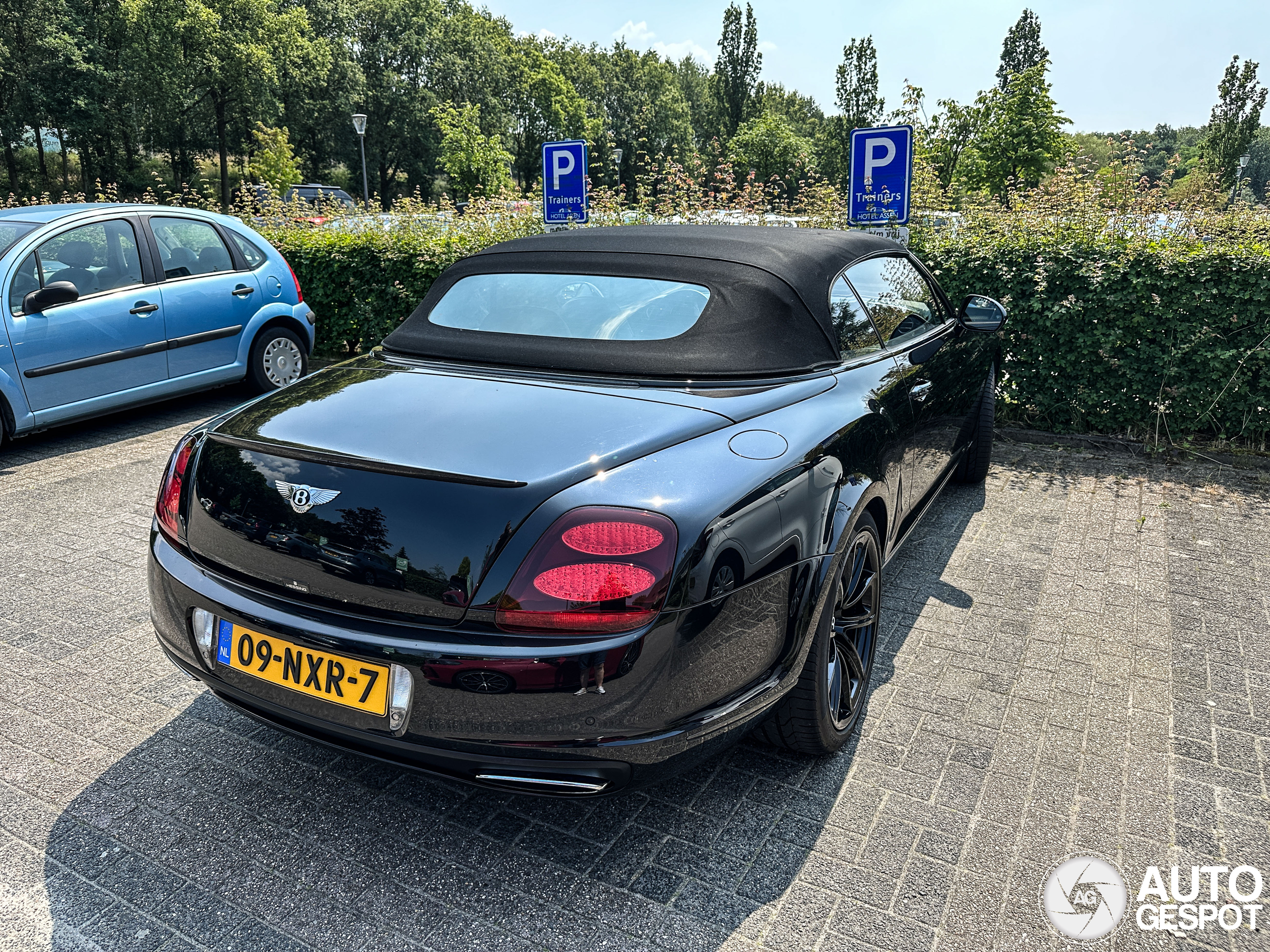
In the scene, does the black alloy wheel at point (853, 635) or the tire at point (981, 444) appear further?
the tire at point (981, 444)

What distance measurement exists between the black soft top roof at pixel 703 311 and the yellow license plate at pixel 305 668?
1.19 m

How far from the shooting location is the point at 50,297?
6.08m

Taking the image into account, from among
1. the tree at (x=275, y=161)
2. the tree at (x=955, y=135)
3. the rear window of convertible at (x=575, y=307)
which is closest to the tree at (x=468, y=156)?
the tree at (x=275, y=161)

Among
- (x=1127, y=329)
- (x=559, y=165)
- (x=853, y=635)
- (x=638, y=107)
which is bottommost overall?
(x=853, y=635)

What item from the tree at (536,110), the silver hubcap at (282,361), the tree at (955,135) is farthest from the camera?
the tree at (536,110)

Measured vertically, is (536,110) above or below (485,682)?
above

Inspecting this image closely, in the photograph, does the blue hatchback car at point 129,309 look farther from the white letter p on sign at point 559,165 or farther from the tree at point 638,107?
the tree at point 638,107

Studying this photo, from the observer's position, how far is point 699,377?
279 cm

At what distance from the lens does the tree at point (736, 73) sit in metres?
75.4

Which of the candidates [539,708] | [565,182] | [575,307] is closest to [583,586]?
[539,708]

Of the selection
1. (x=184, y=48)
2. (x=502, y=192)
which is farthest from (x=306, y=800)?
(x=184, y=48)

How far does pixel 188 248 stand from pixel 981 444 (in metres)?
6.16

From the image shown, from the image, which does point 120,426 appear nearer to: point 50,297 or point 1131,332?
point 50,297

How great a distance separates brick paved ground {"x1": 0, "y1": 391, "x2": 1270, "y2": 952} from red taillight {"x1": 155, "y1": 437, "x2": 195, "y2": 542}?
0.80 m
